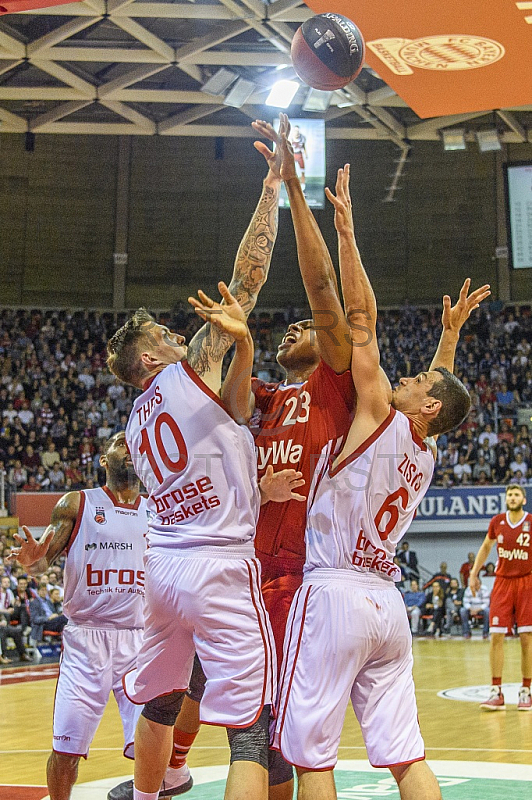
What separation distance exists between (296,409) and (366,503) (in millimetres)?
609

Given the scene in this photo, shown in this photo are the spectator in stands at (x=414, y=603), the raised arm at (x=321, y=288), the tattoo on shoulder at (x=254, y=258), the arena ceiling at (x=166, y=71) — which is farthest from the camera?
the spectator in stands at (x=414, y=603)

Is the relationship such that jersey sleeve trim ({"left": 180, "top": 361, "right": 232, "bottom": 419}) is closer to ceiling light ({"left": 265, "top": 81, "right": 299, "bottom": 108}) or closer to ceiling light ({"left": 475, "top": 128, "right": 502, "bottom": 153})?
ceiling light ({"left": 265, "top": 81, "right": 299, "bottom": 108})

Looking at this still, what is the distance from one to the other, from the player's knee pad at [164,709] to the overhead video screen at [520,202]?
57.0 ft

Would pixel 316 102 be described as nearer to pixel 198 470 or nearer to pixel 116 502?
pixel 116 502

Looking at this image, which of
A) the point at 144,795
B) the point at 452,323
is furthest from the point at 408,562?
the point at 144,795

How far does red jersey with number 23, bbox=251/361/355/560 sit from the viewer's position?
3.90 metres

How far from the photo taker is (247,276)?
13.5ft

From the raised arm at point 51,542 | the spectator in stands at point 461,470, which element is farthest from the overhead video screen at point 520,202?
the raised arm at point 51,542

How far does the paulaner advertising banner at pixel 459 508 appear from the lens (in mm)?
19859

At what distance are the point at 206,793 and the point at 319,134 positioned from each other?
55.9ft

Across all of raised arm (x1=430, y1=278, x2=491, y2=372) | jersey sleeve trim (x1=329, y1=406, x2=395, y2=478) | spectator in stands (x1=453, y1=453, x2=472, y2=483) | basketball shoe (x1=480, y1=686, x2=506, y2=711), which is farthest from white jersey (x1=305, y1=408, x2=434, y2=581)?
spectator in stands (x1=453, y1=453, x2=472, y2=483)

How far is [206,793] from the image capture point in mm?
5441

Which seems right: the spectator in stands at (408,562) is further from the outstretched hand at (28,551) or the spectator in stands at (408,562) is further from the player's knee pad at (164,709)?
the player's knee pad at (164,709)

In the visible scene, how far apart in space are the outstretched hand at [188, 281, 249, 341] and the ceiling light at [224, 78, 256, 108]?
648 inches
